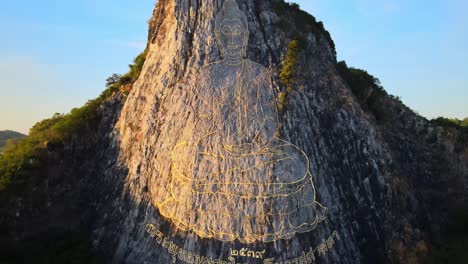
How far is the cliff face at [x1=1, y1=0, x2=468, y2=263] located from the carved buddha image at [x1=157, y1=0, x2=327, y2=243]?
4.5 inches

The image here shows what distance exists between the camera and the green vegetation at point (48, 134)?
625 inches

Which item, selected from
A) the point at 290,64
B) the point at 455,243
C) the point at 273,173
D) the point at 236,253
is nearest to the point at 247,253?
the point at 236,253

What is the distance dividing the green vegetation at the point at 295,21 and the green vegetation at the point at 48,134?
250 inches

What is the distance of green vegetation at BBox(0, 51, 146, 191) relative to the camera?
15867mm

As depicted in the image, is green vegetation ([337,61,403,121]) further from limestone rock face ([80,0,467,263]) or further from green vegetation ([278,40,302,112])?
green vegetation ([278,40,302,112])

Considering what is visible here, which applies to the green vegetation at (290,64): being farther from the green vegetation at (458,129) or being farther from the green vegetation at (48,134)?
the green vegetation at (458,129)

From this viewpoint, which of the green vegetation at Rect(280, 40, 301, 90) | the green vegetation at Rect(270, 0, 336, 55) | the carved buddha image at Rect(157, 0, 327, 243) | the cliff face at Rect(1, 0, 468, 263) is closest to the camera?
the carved buddha image at Rect(157, 0, 327, 243)

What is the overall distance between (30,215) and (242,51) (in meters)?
10.0

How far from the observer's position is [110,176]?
1634 centimetres

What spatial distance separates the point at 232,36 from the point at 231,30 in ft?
0.90

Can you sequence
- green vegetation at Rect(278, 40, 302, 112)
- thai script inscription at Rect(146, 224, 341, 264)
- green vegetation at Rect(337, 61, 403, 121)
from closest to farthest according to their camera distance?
thai script inscription at Rect(146, 224, 341, 264) → green vegetation at Rect(278, 40, 302, 112) → green vegetation at Rect(337, 61, 403, 121)

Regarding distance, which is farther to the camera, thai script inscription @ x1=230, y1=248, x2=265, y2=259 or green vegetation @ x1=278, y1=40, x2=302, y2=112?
green vegetation @ x1=278, y1=40, x2=302, y2=112

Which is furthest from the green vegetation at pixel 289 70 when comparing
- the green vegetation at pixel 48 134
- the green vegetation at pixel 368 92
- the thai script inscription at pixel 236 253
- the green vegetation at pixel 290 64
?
the green vegetation at pixel 48 134

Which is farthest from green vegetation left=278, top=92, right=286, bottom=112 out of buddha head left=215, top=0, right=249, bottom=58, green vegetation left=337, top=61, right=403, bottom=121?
green vegetation left=337, top=61, right=403, bottom=121
